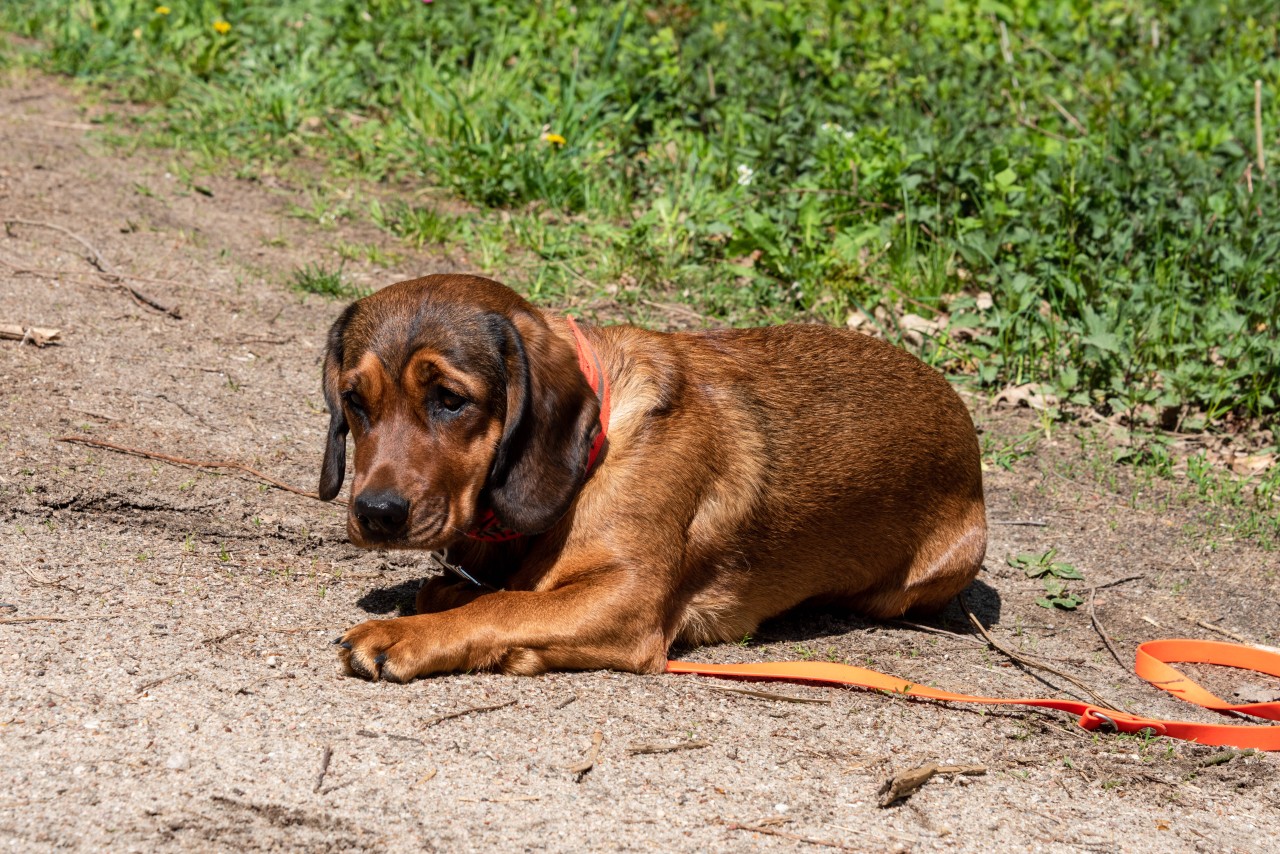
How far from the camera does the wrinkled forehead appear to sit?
3.68 metres

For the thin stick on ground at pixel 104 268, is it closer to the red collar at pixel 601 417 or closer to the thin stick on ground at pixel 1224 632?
the red collar at pixel 601 417

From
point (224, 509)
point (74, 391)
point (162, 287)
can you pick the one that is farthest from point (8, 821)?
point (162, 287)

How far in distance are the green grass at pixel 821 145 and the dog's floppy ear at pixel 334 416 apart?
3118 millimetres

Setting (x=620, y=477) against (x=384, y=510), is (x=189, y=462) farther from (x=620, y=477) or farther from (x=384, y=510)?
(x=620, y=477)

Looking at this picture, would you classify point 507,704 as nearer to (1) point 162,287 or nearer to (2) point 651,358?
(2) point 651,358

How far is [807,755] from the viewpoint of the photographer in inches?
140

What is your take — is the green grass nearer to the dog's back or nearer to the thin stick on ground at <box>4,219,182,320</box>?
the thin stick on ground at <box>4,219,182,320</box>

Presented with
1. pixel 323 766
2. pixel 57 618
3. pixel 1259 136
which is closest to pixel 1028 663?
pixel 323 766

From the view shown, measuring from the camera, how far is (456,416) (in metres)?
3.71

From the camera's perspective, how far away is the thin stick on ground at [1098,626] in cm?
466

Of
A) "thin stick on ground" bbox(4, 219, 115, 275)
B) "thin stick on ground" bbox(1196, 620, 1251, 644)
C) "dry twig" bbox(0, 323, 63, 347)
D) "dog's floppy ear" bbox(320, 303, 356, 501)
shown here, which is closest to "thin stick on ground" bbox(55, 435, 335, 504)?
"dog's floppy ear" bbox(320, 303, 356, 501)

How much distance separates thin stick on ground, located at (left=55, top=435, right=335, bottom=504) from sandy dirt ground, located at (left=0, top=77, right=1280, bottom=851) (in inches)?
1.5

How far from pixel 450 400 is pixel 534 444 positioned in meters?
0.28

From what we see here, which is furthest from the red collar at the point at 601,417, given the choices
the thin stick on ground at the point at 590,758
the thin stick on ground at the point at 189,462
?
the thin stick on ground at the point at 189,462
